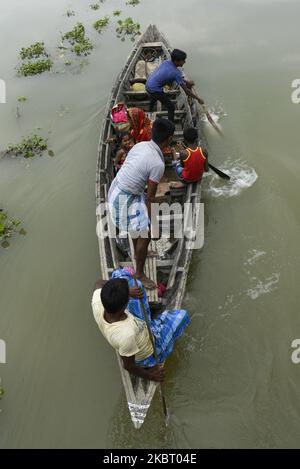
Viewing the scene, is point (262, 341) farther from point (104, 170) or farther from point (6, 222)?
point (6, 222)

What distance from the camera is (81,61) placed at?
11.8 metres

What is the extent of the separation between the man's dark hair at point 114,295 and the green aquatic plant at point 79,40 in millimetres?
10913

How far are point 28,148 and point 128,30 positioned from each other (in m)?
6.53

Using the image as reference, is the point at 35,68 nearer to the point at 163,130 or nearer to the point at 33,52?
the point at 33,52

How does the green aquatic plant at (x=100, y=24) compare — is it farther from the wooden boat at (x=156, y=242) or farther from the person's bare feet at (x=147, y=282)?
the person's bare feet at (x=147, y=282)

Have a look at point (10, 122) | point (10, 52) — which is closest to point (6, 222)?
point (10, 122)

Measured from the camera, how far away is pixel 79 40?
12.7 m

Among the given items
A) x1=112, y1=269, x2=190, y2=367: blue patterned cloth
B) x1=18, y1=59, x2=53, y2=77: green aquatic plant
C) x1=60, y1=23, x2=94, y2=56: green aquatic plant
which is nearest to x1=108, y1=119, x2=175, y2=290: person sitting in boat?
x1=112, y1=269, x2=190, y2=367: blue patterned cloth

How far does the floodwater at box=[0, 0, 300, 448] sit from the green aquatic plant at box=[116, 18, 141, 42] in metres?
1.95

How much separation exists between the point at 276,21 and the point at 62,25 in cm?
723

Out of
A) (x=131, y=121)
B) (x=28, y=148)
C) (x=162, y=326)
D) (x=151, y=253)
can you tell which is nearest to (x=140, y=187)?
(x=151, y=253)

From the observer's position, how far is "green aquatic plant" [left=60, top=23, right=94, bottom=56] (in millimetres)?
12164

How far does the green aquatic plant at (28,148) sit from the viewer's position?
28.5 ft

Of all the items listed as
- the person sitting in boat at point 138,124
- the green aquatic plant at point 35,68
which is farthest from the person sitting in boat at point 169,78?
the green aquatic plant at point 35,68
